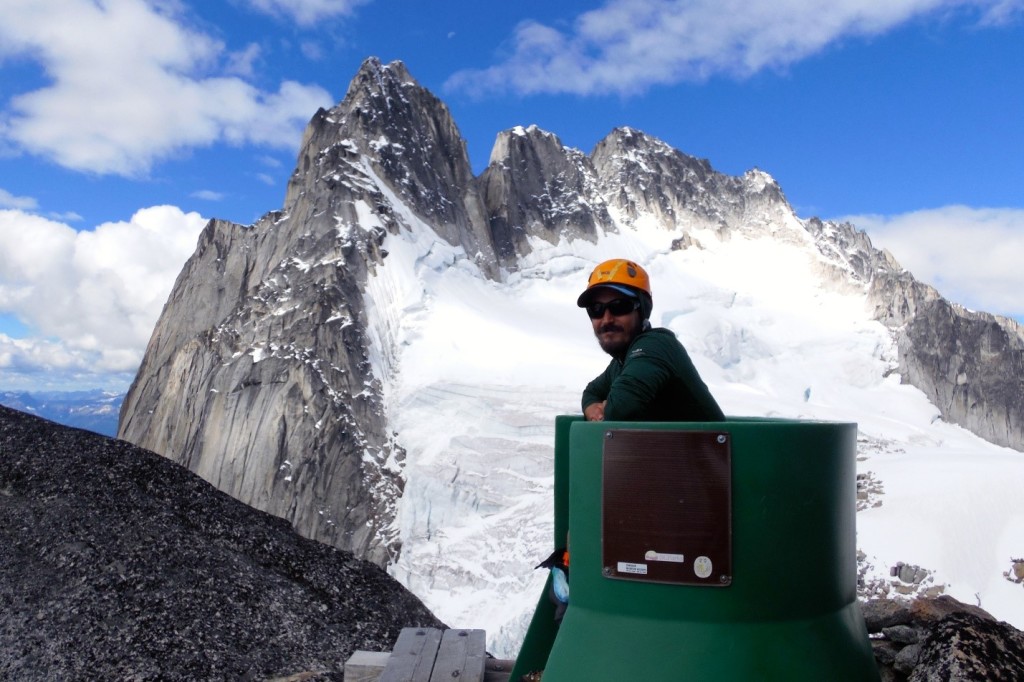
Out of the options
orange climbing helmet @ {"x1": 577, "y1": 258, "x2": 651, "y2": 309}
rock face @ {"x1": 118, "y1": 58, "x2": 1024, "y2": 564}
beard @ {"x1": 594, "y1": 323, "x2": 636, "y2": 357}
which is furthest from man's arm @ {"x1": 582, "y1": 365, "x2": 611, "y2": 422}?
rock face @ {"x1": 118, "y1": 58, "x2": 1024, "y2": 564}

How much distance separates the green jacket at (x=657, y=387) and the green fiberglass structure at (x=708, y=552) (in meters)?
0.16

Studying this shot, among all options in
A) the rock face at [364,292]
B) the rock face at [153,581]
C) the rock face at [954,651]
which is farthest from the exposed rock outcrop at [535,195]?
the rock face at [954,651]

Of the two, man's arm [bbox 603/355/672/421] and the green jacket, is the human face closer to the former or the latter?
the green jacket

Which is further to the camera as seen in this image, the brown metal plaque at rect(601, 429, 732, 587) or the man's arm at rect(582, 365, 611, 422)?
the man's arm at rect(582, 365, 611, 422)

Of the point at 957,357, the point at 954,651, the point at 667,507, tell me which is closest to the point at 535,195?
the point at 957,357

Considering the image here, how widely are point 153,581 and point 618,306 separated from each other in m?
5.03

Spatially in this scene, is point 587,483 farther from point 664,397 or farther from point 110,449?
point 110,449

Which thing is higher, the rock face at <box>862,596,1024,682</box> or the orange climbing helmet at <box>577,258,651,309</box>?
the orange climbing helmet at <box>577,258,651,309</box>

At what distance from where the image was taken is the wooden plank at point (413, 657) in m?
4.37

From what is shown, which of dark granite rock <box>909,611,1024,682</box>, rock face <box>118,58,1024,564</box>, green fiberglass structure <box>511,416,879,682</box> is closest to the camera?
green fiberglass structure <box>511,416,879,682</box>

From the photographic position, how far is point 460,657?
15.4 feet

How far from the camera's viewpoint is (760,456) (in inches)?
101

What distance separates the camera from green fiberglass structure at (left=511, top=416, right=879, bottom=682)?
257 centimetres

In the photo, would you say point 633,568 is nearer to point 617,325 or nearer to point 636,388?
point 636,388
